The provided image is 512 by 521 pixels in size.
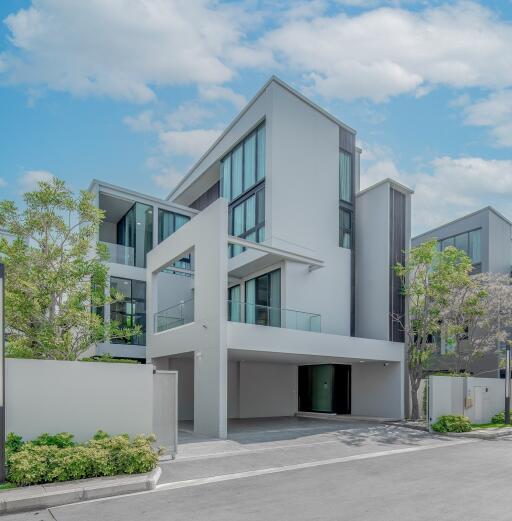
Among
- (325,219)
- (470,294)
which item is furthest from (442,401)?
(325,219)

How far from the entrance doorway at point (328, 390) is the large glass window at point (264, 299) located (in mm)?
5647

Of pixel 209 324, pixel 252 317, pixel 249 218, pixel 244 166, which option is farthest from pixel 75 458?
pixel 244 166

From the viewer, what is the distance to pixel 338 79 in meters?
12.7

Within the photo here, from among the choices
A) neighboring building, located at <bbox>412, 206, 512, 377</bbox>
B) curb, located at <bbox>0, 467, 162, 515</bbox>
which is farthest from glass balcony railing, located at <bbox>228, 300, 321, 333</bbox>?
neighboring building, located at <bbox>412, 206, 512, 377</bbox>

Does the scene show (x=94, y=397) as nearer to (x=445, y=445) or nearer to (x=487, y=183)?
(x=445, y=445)

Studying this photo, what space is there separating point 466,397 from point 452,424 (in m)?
2.72

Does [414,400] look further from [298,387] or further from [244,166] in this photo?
[244,166]

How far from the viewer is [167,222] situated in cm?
2928

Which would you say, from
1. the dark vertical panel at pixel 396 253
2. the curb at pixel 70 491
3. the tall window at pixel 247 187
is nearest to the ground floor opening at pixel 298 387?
the dark vertical panel at pixel 396 253

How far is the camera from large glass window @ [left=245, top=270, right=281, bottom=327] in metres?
19.6

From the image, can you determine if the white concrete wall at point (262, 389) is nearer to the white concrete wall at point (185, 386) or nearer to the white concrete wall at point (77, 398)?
the white concrete wall at point (185, 386)

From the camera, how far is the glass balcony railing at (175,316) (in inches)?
813

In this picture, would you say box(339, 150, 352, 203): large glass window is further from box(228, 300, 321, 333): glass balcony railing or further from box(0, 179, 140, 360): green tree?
box(0, 179, 140, 360): green tree

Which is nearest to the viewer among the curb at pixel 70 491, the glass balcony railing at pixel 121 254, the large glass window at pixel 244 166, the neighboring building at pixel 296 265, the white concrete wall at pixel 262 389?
the curb at pixel 70 491
